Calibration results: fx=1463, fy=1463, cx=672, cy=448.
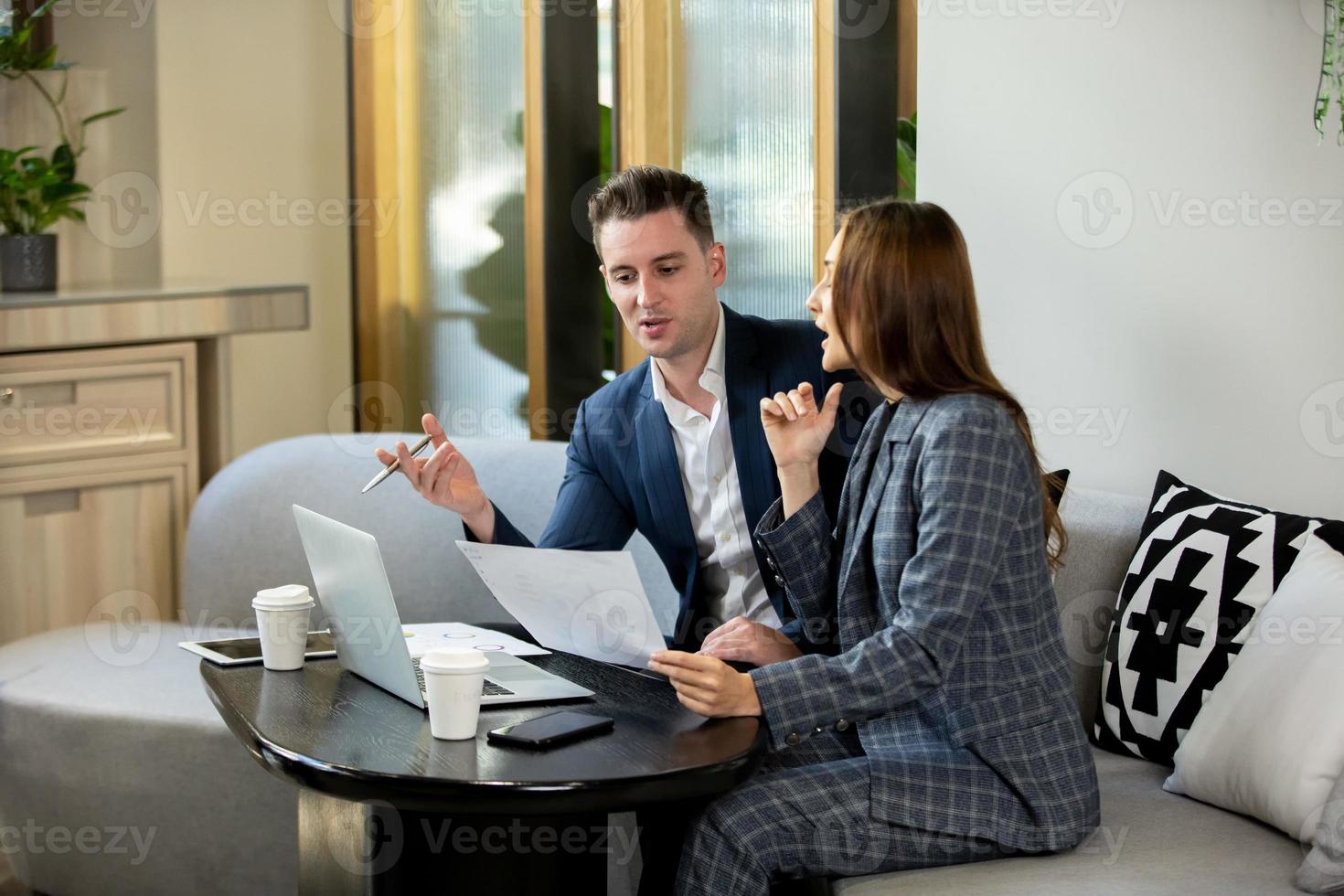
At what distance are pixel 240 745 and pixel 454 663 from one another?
3.82 feet

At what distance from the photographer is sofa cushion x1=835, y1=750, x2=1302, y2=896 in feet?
5.49

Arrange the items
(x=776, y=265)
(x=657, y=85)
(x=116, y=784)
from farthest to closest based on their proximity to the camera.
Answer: (x=657, y=85)
(x=776, y=265)
(x=116, y=784)

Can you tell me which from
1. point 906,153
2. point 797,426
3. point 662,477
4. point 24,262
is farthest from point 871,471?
point 24,262

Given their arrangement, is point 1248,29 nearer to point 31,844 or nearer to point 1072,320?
point 1072,320

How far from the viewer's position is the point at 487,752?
5.04 feet

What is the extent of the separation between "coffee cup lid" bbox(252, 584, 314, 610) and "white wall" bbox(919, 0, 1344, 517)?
4.38ft

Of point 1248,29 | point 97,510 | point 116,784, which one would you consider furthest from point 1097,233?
point 97,510

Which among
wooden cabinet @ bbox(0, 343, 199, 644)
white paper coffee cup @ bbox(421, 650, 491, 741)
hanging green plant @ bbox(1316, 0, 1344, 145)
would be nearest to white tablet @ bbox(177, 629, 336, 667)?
white paper coffee cup @ bbox(421, 650, 491, 741)

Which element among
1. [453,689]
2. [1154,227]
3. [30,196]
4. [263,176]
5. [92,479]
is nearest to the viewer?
[453,689]

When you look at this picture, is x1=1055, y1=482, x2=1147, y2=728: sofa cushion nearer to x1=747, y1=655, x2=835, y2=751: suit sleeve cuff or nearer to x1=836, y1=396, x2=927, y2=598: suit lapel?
x1=836, y1=396, x2=927, y2=598: suit lapel

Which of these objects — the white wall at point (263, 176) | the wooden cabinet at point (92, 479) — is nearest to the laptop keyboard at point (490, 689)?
the wooden cabinet at point (92, 479)

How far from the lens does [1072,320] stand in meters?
2.52

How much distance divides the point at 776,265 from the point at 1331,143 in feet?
4.84

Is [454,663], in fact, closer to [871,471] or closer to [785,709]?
[785,709]
